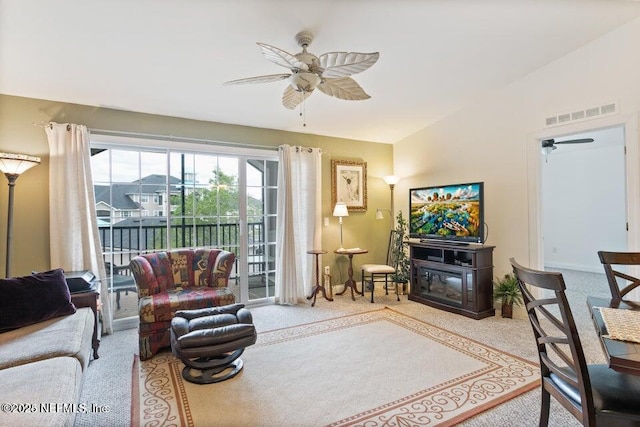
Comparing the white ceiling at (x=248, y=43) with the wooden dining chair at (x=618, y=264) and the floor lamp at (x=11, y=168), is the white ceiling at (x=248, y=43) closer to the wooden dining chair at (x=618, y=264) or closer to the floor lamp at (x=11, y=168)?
the floor lamp at (x=11, y=168)

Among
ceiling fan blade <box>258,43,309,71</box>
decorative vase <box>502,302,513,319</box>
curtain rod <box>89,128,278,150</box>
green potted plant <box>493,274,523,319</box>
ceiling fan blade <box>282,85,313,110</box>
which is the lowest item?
decorative vase <box>502,302,513,319</box>

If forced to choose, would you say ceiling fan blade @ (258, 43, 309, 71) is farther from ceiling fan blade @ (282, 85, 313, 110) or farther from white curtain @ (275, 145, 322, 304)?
white curtain @ (275, 145, 322, 304)

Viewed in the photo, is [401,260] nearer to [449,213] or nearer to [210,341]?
[449,213]

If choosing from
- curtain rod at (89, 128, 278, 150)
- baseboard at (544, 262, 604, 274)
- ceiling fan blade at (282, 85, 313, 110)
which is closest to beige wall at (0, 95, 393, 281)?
curtain rod at (89, 128, 278, 150)

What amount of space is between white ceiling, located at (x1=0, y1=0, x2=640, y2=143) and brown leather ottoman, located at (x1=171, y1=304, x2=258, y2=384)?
2240 millimetres

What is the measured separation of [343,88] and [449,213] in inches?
95.9

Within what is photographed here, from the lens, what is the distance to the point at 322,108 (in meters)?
4.07

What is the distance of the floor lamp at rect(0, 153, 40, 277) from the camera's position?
110 inches

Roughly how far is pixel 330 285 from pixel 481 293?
2023 mm

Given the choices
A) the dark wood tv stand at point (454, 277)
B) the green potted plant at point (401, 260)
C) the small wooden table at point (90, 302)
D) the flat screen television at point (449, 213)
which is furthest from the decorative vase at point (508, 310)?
the small wooden table at point (90, 302)

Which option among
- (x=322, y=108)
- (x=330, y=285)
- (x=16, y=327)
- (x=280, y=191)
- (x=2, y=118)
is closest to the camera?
(x=16, y=327)

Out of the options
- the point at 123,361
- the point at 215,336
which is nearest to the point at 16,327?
the point at 123,361

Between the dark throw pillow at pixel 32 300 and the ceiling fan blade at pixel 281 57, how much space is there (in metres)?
2.35

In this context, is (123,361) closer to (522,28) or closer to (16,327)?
(16,327)
